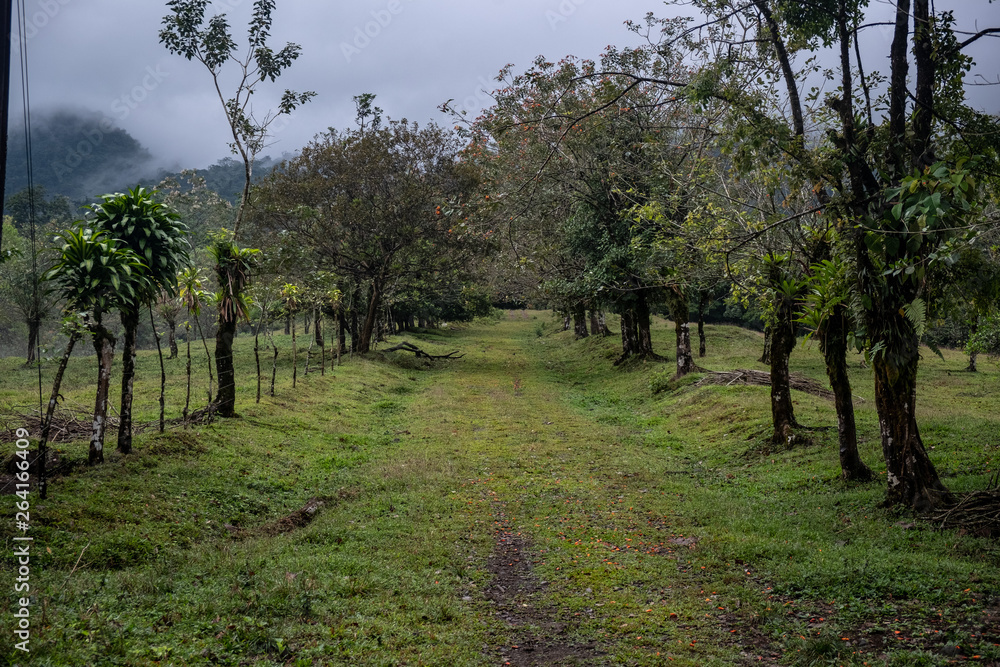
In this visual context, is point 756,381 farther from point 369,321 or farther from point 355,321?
point 355,321

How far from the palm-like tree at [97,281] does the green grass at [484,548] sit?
1.29 meters

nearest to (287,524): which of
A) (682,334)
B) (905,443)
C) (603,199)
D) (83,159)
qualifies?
(905,443)

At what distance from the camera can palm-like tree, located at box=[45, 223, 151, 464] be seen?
32.9 feet

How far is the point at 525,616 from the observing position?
6.91m

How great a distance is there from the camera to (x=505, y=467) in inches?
550

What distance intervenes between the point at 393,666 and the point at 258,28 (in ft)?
69.0

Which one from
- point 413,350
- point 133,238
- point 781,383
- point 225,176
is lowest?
point 413,350

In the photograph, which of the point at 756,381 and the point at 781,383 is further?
the point at 756,381

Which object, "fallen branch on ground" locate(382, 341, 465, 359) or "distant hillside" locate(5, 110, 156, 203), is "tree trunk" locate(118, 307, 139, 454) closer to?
"fallen branch on ground" locate(382, 341, 465, 359)

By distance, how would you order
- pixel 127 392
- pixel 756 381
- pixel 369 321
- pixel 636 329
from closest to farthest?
pixel 127 392
pixel 756 381
pixel 636 329
pixel 369 321

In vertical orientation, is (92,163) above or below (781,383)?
above

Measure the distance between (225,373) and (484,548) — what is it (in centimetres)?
→ 1025

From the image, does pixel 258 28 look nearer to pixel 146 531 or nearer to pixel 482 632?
pixel 146 531

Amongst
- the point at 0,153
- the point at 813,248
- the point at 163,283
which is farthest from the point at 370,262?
the point at 0,153
